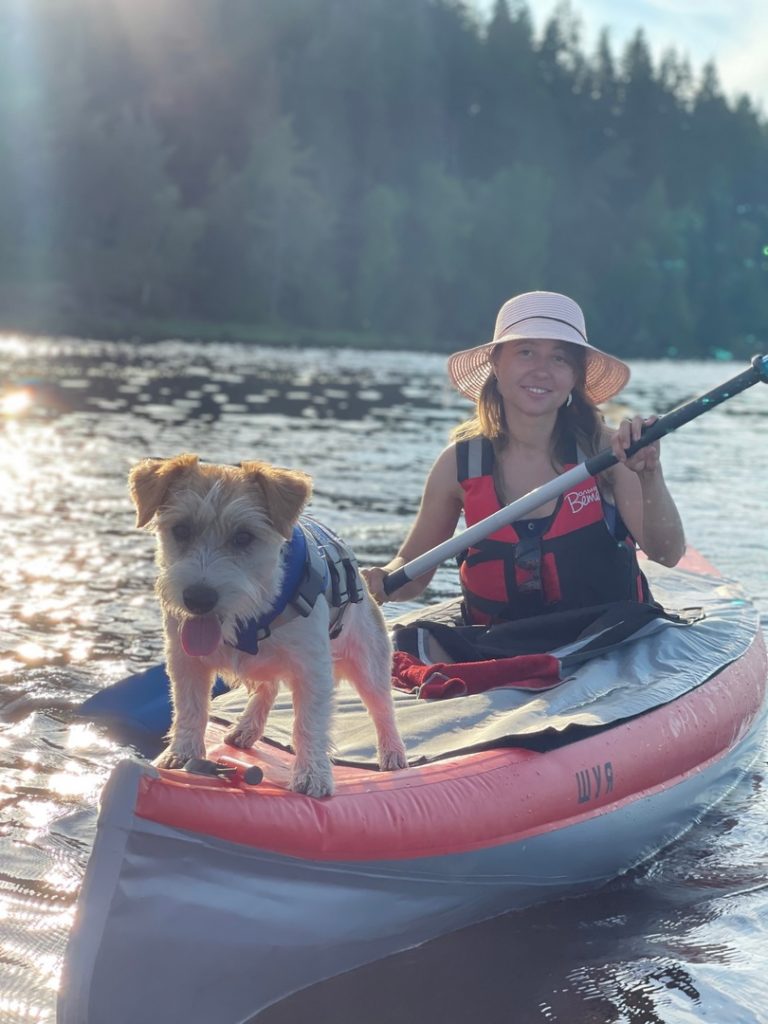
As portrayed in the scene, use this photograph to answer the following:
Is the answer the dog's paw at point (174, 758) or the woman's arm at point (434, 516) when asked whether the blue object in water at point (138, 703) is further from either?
the dog's paw at point (174, 758)

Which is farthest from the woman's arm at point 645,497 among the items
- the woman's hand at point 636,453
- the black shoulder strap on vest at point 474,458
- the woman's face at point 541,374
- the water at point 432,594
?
the water at point 432,594

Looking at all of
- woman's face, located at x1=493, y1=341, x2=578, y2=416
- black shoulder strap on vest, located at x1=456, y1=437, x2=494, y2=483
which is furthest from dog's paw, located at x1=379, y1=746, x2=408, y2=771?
woman's face, located at x1=493, y1=341, x2=578, y2=416

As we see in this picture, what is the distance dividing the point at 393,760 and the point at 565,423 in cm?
219

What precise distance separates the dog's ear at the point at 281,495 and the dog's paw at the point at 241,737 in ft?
3.35

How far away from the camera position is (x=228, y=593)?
312 cm

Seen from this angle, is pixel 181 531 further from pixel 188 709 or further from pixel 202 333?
pixel 202 333

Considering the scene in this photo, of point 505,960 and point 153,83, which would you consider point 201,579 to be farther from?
point 153,83

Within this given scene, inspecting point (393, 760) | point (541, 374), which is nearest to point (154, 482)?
point (393, 760)

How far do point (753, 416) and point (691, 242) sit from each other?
47086 mm

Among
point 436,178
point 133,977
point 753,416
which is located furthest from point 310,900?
point 436,178

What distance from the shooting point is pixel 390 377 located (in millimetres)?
29250

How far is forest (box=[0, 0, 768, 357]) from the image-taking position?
40938 millimetres

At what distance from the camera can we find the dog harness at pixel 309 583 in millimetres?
3338

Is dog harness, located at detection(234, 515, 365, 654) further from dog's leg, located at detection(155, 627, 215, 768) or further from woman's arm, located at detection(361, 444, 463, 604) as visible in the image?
woman's arm, located at detection(361, 444, 463, 604)
